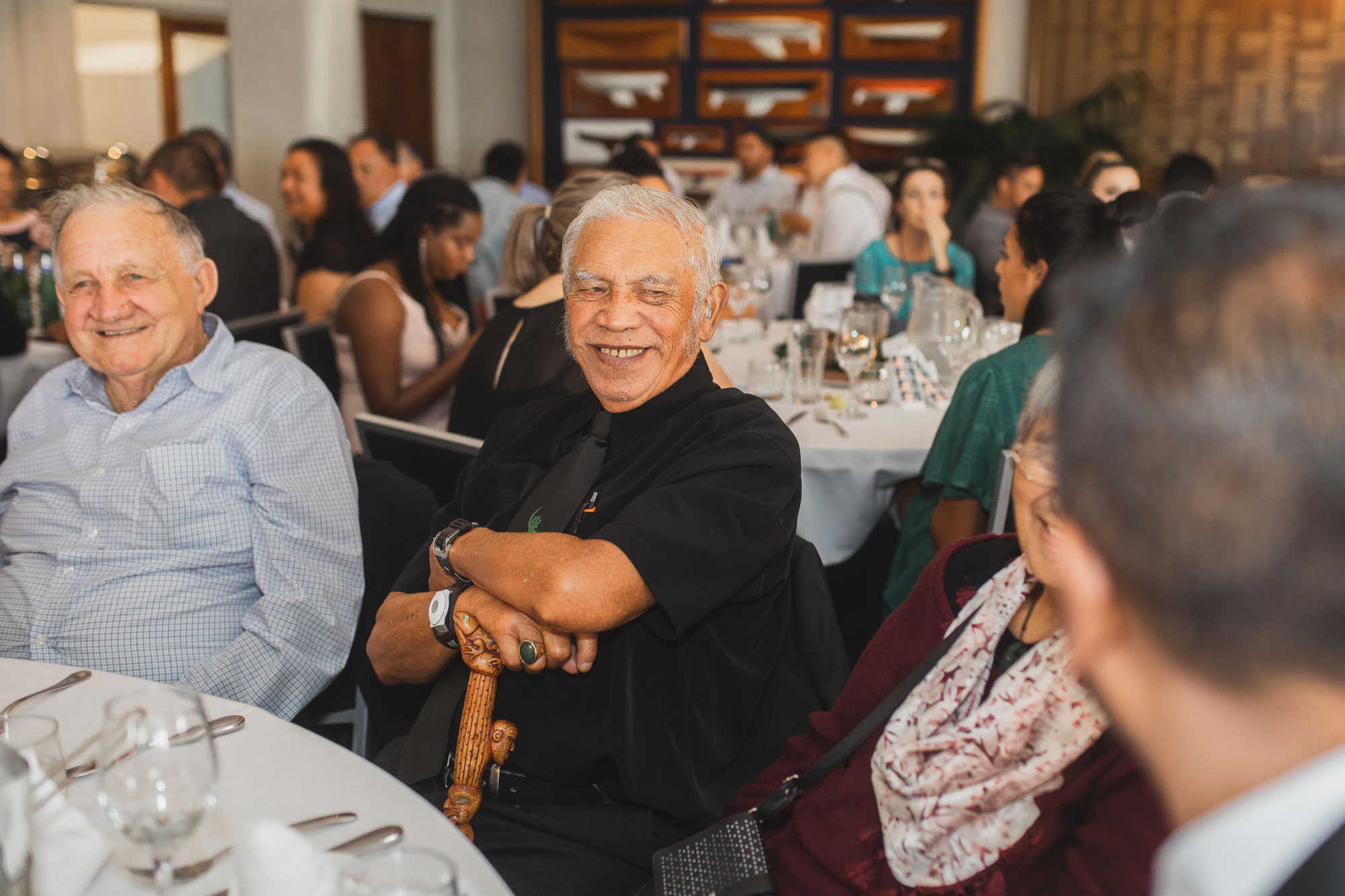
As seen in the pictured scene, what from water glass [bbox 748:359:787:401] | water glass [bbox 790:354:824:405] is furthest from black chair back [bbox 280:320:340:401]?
water glass [bbox 790:354:824:405]

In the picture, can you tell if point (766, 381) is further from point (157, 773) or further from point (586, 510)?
point (157, 773)

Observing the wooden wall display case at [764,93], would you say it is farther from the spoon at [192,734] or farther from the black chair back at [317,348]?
the spoon at [192,734]

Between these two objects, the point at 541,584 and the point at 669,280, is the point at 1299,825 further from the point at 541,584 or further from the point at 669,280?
the point at 669,280

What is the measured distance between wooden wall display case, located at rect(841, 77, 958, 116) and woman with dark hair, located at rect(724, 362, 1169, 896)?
28.9 ft

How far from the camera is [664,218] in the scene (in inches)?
66.9

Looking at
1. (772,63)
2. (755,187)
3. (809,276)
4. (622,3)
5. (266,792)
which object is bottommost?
(266,792)

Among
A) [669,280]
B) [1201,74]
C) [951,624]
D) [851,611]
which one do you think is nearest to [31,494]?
[669,280]

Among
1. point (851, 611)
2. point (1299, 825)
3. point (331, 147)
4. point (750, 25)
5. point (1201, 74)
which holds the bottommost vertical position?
point (851, 611)

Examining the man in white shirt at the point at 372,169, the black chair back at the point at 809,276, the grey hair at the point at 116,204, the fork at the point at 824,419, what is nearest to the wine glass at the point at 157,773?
the grey hair at the point at 116,204

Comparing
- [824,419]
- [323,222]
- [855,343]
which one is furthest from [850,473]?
[323,222]

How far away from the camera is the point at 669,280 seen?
5.59ft

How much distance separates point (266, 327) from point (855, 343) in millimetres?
1956

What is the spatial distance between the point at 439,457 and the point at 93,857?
1166 mm

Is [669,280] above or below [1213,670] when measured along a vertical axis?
above
